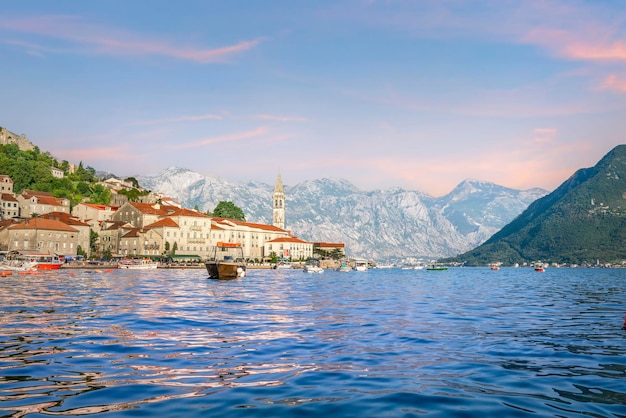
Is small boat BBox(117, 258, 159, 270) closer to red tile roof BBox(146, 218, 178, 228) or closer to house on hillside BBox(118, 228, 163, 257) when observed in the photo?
house on hillside BBox(118, 228, 163, 257)

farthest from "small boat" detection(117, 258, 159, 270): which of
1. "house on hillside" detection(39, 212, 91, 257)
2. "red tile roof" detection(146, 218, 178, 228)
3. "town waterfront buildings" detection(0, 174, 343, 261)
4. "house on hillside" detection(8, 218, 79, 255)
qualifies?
"red tile roof" detection(146, 218, 178, 228)

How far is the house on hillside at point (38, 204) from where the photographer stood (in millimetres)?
146125

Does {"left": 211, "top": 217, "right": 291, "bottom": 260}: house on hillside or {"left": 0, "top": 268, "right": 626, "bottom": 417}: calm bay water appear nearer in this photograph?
{"left": 0, "top": 268, "right": 626, "bottom": 417}: calm bay water

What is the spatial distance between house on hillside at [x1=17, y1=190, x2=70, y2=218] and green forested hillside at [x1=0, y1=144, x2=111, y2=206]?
14.8 metres

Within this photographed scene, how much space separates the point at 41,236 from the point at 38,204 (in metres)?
31.7

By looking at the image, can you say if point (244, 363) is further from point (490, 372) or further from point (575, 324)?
point (575, 324)

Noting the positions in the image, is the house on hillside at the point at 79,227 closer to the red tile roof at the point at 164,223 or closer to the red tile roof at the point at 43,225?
the red tile roof at the point at 43,225

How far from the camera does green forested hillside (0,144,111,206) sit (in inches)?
6486

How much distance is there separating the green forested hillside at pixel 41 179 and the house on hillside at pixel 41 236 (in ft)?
149

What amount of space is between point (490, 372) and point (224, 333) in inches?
438

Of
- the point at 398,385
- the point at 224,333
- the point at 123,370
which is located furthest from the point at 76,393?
the point at 224,333

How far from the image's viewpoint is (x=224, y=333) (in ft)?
67.5

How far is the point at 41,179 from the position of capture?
173 m

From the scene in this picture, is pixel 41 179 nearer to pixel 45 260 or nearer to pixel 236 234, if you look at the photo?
pixel 236 234
